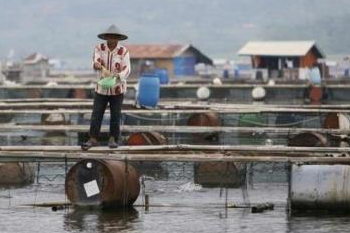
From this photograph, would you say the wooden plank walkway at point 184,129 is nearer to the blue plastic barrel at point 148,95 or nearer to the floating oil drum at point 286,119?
the floating oil drum at point 286,119

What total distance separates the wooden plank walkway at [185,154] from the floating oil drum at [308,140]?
3880 millimetres

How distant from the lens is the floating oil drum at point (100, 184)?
14.9 metres

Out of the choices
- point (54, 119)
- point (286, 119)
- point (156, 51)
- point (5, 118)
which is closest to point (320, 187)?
point (286, 119)

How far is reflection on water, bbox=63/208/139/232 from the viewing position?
13578 millimetres

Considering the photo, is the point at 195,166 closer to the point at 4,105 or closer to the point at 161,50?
the point at 4,105

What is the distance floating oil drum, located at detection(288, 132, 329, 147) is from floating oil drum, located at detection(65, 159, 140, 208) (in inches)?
242

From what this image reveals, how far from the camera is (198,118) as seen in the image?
24.6 metres

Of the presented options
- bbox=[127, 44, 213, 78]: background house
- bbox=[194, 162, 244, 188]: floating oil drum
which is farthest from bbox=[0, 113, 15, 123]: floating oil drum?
bbox=[127, 44, 213, 78]: background house

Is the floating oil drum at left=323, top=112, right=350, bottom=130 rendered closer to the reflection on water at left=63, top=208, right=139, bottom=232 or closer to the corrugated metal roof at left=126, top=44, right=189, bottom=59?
the reflection on water at left=63, top=208, right=139, bottom=232

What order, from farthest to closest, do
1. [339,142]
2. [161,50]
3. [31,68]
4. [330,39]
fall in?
[330,39]
[161,50]
[31,68]
[339,142]

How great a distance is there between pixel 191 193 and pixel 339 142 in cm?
538

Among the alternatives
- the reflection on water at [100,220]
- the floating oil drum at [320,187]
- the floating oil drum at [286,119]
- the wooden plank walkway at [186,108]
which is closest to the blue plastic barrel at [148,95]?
the wooden plank walkway at [186,108]

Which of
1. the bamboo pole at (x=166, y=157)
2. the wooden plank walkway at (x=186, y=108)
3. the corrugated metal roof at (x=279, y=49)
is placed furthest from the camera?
the corrugated metal roof at (x=279, y=49)

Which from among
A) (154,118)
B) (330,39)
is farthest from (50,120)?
(330,39)
